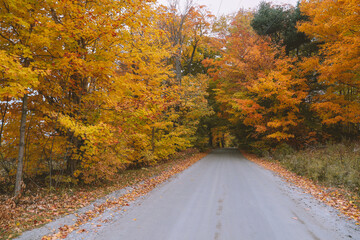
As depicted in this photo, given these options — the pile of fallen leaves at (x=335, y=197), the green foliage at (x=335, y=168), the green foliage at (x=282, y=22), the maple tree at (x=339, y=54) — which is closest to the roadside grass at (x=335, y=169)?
the green foliage at (x=335, y=168)

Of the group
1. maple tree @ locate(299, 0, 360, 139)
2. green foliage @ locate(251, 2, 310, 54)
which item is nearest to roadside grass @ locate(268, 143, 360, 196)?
maple tree @ locate(299, 0, 360, 139)

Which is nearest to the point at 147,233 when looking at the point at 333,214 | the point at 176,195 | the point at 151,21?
the point at 176,195

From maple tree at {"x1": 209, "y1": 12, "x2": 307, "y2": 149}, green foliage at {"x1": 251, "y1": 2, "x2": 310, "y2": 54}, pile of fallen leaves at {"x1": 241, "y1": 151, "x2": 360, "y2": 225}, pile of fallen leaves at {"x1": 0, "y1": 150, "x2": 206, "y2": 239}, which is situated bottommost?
pile of fallen leaves at {"x1": 241, "y1": 151, "x2": 360, "y2": 225}

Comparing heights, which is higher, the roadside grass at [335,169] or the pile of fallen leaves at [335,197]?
the roadside grass at [335,169]

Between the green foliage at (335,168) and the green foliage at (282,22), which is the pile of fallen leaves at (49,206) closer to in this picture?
the green foliage at (335,168)

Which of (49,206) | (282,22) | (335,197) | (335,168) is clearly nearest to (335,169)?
(335,168)

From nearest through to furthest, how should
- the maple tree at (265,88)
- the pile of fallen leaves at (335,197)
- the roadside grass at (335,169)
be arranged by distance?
the pile of fallen leaves at (335,197) → the roadside grass at (335,169) → the maple tree at (265,88)

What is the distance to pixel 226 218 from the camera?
4711mm

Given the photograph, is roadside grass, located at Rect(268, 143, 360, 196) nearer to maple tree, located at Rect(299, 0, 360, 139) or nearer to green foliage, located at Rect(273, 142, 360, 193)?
green foliage, located at Rect(273, 142, 360, 193)

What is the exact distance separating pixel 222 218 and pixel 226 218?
0.09m

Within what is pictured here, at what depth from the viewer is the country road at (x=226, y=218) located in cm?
398

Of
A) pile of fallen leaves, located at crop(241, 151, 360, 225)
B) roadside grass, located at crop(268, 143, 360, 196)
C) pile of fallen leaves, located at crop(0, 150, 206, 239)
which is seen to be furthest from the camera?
roadside grass, located at crop(268, 143, 360, 196)

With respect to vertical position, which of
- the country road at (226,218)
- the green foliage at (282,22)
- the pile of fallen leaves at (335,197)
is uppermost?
the green foliage at (282,22)

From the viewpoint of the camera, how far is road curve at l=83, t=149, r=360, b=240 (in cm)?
397
